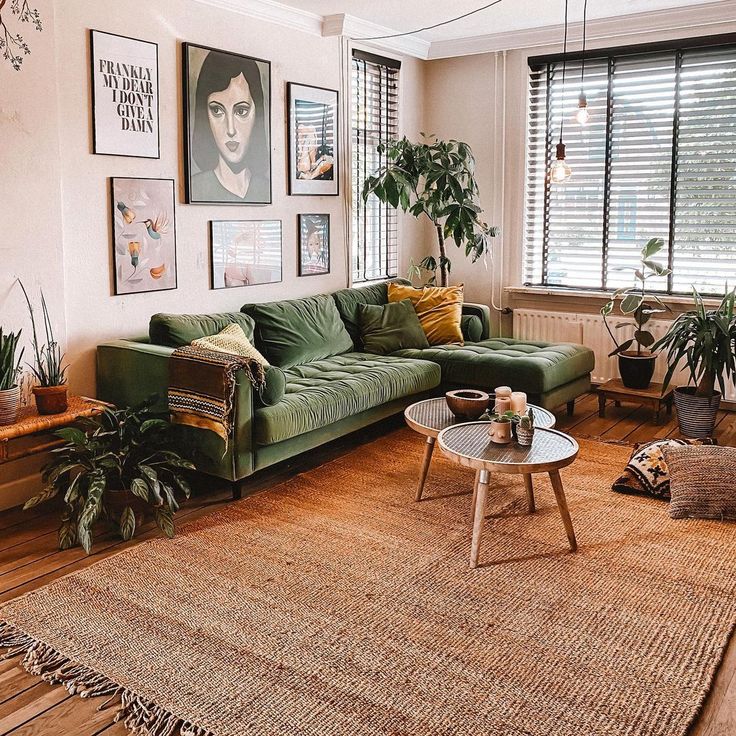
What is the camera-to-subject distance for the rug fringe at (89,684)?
223 centimetres

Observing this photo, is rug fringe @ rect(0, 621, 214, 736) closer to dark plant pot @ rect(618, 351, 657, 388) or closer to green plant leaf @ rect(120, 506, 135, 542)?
green plant leaf @ rect(120, 506, 135, 542)

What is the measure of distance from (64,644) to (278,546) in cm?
98

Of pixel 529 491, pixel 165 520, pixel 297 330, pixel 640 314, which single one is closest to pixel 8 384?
pixel 165 520

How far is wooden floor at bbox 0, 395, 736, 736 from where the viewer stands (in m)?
2.28

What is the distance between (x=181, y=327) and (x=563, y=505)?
84.1 inches

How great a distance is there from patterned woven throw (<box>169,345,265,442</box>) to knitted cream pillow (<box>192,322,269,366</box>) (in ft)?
0.37

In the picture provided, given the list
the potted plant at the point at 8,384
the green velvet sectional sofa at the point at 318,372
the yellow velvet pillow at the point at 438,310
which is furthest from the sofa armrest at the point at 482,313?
the potted plant at the point at 8,384

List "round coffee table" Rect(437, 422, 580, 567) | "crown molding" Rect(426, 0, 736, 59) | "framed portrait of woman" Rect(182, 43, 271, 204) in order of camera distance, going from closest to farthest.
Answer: "round coffee table" Rect(437, 422, 580, 567)
"framed portrait of woman" Rect(182, 43, 271, 204)
"crown molding" Rect(426, 0, 736, 59)

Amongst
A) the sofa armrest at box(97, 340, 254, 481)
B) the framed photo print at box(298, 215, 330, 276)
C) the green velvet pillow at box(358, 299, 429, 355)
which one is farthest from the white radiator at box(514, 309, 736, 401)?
the sofa armrest at box(97, 340, 254, 481)

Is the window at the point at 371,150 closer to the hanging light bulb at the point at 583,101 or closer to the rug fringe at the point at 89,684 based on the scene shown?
the hanging light bulb at the point at 583,101

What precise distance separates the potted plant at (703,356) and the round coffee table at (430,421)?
1338 millimetres

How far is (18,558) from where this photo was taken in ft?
10.9

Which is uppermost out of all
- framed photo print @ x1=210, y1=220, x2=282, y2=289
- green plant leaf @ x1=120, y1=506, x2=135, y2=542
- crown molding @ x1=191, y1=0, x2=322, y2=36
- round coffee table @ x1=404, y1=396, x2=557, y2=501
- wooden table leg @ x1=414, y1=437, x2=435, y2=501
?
crown molding @ x1=191, y1=0, x2=322, y2=36

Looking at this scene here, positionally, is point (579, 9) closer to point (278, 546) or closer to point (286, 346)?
point (286, 346)
